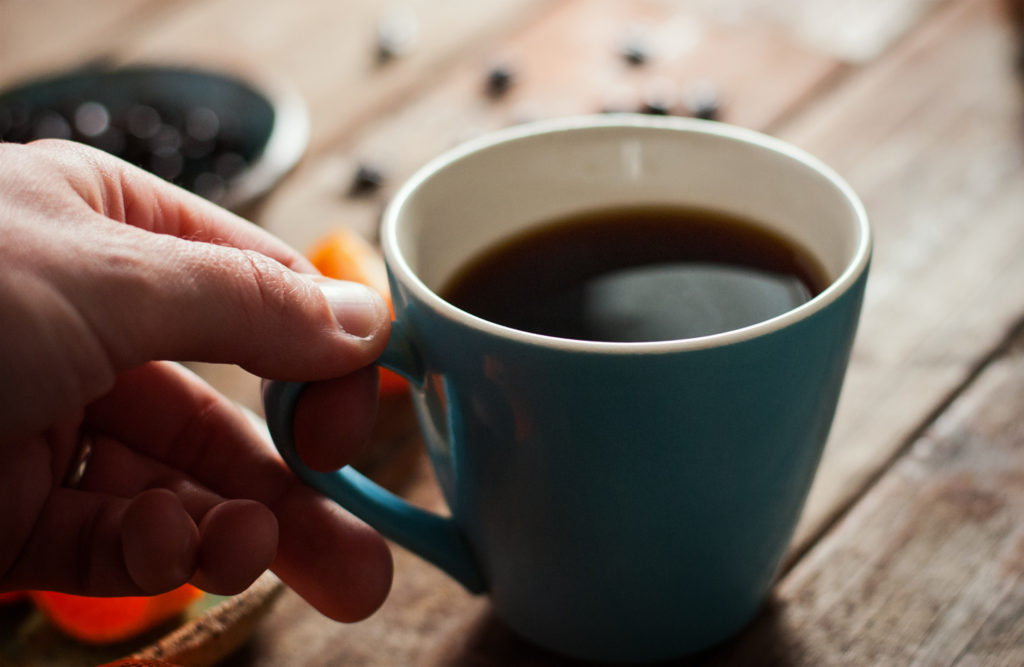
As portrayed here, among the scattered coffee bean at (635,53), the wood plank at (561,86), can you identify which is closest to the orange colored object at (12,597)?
the wood plank at (561,86)

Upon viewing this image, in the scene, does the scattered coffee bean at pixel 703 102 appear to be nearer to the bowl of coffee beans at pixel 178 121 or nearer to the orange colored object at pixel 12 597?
the bowl of coffee beans at pixel 178 121

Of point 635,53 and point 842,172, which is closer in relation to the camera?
point 842,172

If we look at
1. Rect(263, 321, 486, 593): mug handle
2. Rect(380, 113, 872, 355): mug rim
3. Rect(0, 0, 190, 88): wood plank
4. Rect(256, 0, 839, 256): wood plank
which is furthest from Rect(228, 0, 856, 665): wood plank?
Rect(0, 0, 190, 88): wood plank

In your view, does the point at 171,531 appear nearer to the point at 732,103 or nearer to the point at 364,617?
the point at 364,617

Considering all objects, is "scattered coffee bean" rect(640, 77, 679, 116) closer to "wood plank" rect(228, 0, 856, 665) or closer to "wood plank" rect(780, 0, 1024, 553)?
"wood plank" rect(228, 0, 856, 665)

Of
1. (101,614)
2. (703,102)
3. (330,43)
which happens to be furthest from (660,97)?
(101,614)

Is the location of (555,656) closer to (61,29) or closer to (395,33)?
(395,33)
